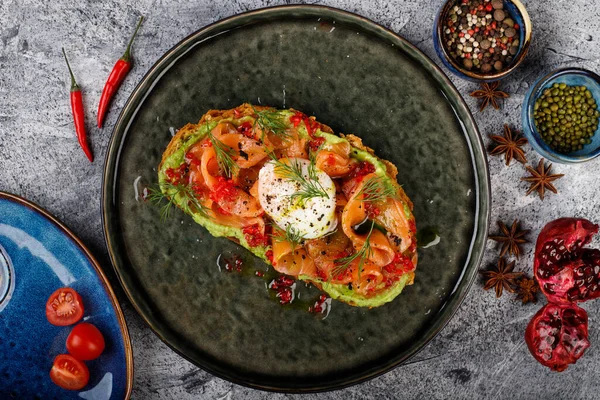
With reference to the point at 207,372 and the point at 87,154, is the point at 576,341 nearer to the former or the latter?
the point at 207,372

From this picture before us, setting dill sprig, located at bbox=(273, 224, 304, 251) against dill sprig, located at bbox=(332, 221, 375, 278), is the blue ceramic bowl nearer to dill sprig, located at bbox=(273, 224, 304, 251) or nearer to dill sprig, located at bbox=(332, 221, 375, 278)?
dill sprig, located at bbox=(332, 221, 375, 278)

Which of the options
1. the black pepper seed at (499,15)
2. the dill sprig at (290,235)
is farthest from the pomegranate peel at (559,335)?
the black pepper seed at (499,15)

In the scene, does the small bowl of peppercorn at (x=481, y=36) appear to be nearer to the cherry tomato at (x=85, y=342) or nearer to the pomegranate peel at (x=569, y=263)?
the pomegranate peel at (x=569, y=263)

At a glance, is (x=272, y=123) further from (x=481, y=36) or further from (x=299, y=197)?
(x=481, y=36)

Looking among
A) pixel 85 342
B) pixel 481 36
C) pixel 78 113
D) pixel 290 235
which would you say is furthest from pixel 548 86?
pixel 85 342

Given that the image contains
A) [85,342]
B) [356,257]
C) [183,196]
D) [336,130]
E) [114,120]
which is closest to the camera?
[356,257]
